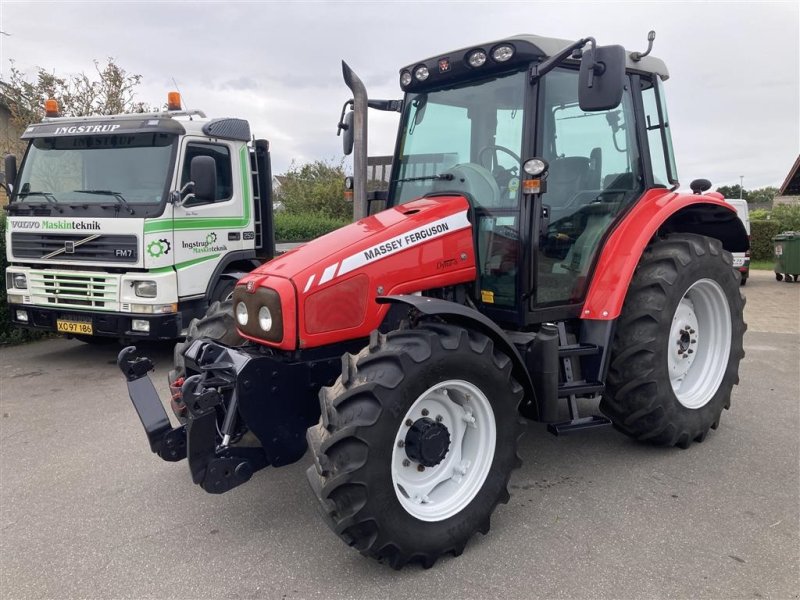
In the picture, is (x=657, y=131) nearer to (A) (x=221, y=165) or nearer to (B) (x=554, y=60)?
(B) (x=554, y=60)

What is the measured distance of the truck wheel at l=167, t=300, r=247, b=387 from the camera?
3471 millimetres

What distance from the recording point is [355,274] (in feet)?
9.82

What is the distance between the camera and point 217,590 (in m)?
2.57

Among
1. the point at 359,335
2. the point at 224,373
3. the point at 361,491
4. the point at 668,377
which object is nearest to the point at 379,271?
the point at 359,335

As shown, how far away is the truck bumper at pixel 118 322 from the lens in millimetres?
6023

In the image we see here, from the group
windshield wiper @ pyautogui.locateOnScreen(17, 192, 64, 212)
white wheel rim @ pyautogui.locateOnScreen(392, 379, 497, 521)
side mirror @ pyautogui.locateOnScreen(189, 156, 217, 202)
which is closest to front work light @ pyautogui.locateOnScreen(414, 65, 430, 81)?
white wheel rim @ pyautogui.locateOnScreen(392, 379, 497, 521)

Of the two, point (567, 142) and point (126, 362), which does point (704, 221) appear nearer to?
point (567, 142)

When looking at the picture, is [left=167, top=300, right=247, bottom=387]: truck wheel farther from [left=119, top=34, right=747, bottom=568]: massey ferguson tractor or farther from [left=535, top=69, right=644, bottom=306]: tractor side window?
[left=535, top=69, right=644, bottom=306]: tractor side window

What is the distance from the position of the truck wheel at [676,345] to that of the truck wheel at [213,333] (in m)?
2.31

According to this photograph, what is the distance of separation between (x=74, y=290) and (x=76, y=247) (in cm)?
45

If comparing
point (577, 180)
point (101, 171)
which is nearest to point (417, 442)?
point (577, 180)

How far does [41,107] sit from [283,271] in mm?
11471

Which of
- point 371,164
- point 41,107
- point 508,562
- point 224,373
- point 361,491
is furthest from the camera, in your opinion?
point 41,107

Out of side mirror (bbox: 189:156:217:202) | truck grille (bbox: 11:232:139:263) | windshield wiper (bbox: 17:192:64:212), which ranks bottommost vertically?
truck grille (bbox: 11:232:139:263)
